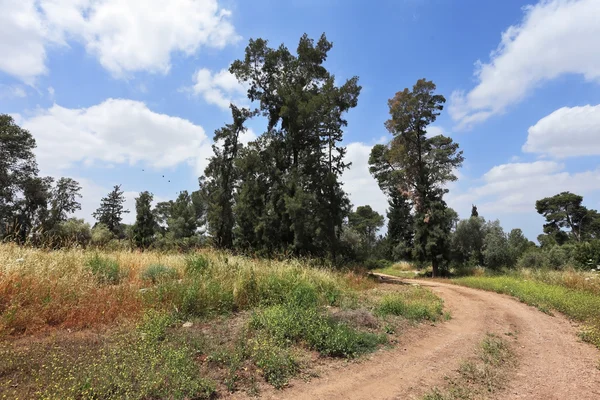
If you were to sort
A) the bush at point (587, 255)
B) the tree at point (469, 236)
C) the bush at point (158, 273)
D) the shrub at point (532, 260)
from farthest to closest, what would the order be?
the tree at point (469, 236)
the shrub at point (532, 260)
the bush at point (587, 255)
the bush at point (158, 273)

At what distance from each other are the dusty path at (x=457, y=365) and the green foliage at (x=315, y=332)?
380 mm

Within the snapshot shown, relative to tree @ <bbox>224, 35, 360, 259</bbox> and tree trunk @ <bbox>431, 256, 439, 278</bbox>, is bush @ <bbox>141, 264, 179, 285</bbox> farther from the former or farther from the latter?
tree trunk @ <bbox>431, 256, 439, 278</bbox>

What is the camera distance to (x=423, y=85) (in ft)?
84.4

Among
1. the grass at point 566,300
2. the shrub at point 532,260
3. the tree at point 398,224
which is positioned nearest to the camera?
the grass at point 566,300

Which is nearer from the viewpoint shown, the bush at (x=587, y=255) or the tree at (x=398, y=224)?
the bush at (x=587, y=255)

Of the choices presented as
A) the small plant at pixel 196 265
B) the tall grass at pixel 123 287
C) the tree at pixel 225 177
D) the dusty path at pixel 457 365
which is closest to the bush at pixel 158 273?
the tall grass at pixel 123 287

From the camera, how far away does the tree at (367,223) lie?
63909 millimetres

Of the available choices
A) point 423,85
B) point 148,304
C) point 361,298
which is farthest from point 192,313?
point 423,85

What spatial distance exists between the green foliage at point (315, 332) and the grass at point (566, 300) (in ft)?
18.5

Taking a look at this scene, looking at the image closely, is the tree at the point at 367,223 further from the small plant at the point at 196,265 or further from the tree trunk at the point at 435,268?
the small plant at the point at 196,265

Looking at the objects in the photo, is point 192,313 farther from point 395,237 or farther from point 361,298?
point 395,237

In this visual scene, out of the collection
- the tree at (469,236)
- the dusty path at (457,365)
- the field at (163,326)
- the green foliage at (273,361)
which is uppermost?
the tree at (469,236)

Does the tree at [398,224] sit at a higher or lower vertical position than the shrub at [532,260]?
higher

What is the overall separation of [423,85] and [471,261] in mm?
17485
